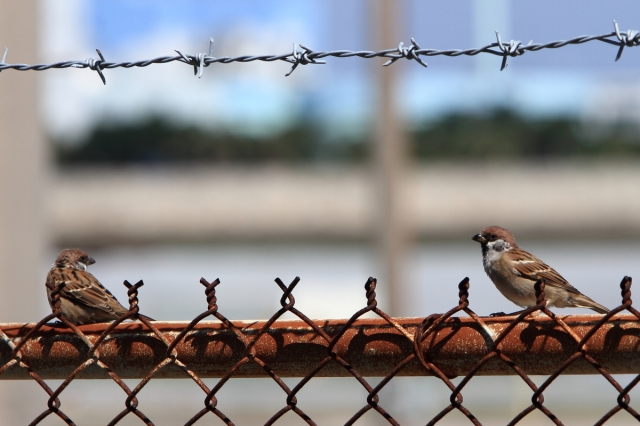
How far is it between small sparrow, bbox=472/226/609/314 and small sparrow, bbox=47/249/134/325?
1872mm

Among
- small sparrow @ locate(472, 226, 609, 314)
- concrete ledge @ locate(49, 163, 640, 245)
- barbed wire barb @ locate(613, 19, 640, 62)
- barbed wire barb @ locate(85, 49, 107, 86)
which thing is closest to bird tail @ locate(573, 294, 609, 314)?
small sparrow @ locate(472, 226, 609, 314)

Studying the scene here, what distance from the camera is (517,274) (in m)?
4.16

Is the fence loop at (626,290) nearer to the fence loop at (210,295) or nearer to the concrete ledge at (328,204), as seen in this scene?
the fence loop at (210,295)

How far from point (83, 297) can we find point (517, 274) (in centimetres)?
221

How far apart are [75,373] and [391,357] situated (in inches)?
29.9

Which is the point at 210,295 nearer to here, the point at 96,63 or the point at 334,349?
the point at 334,349

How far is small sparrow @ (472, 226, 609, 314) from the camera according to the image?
4.13 metres

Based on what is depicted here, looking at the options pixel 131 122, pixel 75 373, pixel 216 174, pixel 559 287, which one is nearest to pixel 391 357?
pixel 75 373

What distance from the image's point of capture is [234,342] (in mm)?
1895

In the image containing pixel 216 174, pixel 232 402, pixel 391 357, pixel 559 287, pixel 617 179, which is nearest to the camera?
pixel 391 357

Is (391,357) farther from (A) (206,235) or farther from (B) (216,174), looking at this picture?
(B) (216,174)

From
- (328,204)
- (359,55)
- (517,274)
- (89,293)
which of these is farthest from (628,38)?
(328,204)

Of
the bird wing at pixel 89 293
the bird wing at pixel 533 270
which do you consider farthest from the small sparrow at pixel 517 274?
the bird wing at pixel 89 293

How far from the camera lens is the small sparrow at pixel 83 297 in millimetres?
3969
